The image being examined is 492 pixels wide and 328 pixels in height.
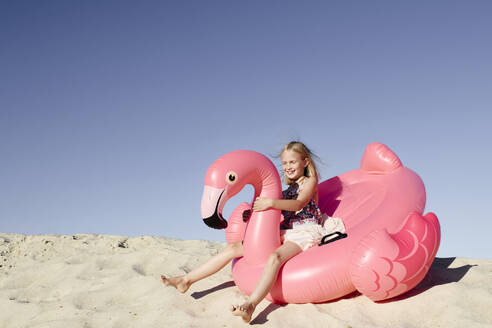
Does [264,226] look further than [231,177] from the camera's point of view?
Yes

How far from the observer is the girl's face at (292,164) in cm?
390

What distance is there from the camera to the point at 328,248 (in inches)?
138

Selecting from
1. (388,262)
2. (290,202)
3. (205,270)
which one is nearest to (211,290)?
(205,270)

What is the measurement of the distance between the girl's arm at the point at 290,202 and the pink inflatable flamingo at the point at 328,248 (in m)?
0.06

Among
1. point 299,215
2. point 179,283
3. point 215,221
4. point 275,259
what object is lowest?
point 179,283

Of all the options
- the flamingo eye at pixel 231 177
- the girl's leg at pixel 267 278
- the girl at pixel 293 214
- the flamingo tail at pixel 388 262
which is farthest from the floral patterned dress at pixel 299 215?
the flamingo eye at pixel 231 177

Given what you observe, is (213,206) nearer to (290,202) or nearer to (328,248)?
(290,202)

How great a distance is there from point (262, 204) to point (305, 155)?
703 mm

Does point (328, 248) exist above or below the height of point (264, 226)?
below

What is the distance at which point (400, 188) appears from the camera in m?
4.37

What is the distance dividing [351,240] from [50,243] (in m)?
5.12

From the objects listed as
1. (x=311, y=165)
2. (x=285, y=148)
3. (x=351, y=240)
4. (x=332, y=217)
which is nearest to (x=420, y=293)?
(x=351, y=240)

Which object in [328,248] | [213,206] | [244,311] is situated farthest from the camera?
[328,248]

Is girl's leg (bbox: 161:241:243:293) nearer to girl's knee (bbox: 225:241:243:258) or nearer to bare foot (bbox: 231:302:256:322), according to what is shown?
girl's knee (bbox: 225:241:243:258)
